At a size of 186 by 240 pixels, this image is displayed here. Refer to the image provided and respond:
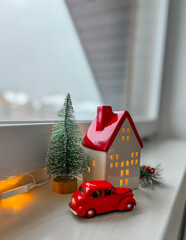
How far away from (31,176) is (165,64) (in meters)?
1.41

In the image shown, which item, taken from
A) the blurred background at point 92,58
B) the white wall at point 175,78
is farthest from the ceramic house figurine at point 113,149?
the white wall at point 175,78

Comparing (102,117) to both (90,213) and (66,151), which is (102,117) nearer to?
(66,151)

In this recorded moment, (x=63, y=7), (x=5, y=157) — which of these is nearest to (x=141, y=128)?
(x=63, y=7)

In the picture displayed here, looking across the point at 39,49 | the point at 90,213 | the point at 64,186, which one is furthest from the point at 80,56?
the point at 90,213

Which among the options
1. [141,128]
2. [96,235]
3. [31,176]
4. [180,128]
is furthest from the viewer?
[180,128]

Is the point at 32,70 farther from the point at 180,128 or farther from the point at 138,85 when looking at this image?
the point at 180,128

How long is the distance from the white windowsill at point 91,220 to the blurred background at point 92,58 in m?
0.27

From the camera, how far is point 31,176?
0.57m

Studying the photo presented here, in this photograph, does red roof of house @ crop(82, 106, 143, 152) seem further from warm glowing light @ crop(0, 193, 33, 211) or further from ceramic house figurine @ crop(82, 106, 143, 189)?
warm glowing light @ crop(0, 193, 33, 211)

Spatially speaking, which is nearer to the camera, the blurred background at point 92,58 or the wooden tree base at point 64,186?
the wooden tree base at point 64,186

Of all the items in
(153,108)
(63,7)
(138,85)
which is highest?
(63,7)

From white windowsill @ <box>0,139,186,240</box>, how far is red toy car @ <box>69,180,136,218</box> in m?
0.01

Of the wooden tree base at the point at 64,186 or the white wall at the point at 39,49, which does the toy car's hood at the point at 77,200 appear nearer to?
the wooden tree base at the point at 64,186

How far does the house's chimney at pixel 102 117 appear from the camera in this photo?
1.76 ft
